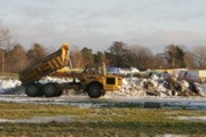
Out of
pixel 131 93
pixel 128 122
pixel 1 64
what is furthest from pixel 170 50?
pixel 128 122

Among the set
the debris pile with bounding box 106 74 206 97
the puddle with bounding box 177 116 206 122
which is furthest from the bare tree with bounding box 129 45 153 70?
the puddle with bounding box 177 116 206 122

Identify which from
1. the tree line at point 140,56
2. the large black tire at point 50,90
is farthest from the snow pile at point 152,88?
the tree line at point 140,56

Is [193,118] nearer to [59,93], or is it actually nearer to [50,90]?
[50,90]

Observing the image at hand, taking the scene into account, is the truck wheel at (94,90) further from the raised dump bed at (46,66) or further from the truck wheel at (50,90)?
the raised dump bed at (46,66)

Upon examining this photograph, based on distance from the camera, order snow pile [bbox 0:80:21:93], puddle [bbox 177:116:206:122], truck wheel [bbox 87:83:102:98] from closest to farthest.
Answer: puddle [bbox 177:116:206:122]
truck wheel [bbox 87:83:102:98]
snow pile [bbox 0:80:21:93]

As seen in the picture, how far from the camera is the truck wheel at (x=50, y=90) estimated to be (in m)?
38.4

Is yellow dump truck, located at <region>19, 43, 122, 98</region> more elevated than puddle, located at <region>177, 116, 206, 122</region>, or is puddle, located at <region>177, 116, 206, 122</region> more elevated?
yellow dump truck, located at <region>19, 43, 122, 98</region>

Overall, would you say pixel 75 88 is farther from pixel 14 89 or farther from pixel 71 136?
pixel 71 136

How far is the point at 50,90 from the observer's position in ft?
126

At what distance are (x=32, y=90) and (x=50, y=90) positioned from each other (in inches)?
60.3

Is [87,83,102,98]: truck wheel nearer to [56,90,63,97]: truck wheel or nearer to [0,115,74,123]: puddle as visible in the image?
[56,90,63,97]: truck wheel

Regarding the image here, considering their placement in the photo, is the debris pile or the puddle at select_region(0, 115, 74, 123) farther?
the debris pile

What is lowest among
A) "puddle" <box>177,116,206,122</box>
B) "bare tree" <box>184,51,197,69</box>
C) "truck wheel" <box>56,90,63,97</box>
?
"puddle" <box>177,116,206,122</box>

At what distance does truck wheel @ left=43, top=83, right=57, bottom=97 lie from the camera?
1511 inches
